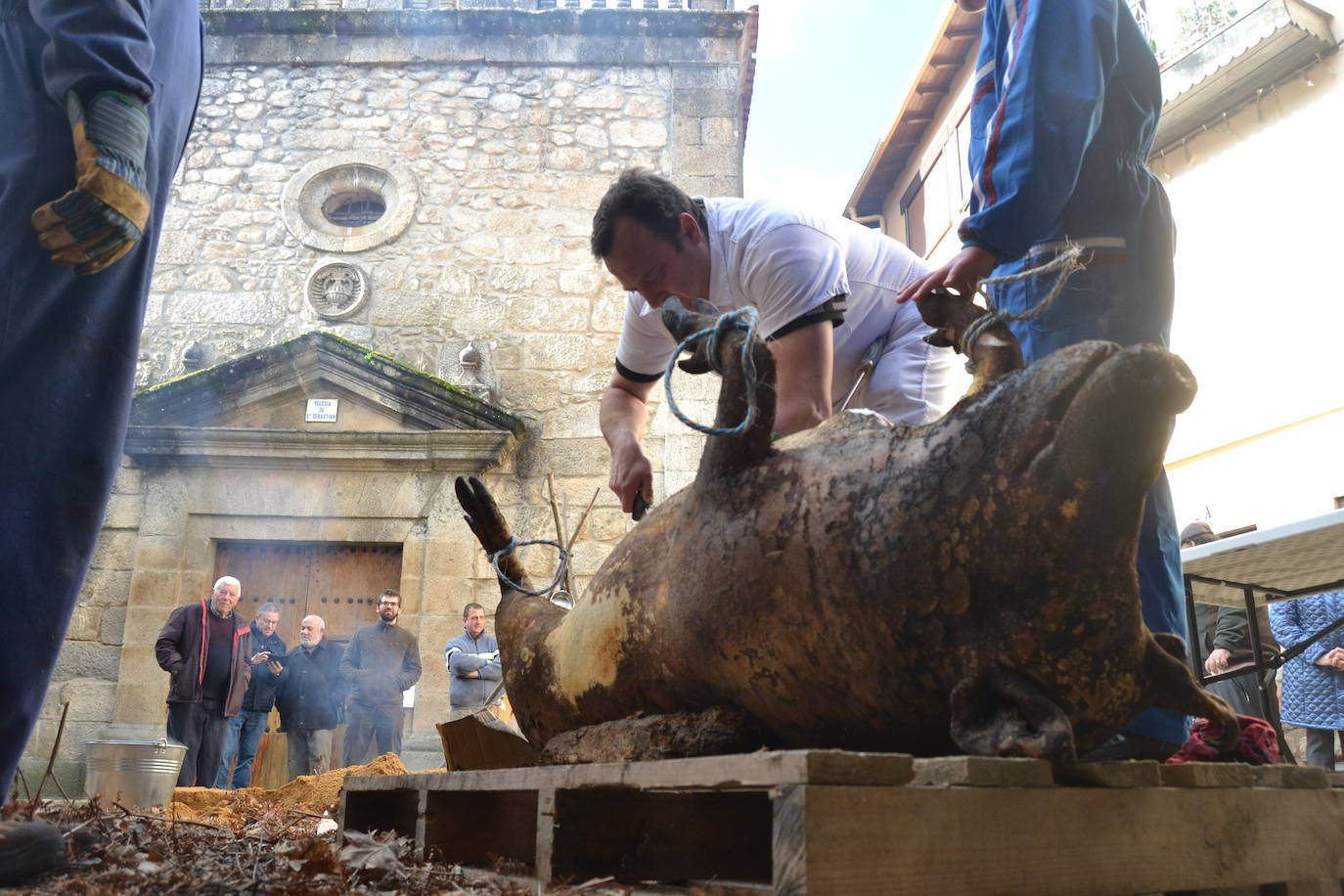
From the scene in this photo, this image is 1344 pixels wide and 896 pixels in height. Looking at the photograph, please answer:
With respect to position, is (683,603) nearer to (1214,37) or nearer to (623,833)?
Answer: (623,833)

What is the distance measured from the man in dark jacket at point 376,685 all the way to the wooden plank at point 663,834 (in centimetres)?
631

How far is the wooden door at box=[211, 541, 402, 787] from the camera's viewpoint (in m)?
8.45

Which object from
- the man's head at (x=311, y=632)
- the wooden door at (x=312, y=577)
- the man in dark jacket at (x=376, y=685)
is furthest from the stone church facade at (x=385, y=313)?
the man's head at (x=311, y=632)

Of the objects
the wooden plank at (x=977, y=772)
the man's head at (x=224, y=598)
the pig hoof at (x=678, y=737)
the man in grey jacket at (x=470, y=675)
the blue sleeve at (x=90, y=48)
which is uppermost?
the blue sleeve at (x=90, y=48)

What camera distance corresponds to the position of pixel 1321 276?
26.7ft

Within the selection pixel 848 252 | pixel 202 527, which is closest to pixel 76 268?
pixel 848 252

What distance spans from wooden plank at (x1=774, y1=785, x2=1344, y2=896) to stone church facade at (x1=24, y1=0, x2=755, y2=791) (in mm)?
6939

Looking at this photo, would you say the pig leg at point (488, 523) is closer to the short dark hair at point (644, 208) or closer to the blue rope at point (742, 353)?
the short dark hair at point (644, 208)

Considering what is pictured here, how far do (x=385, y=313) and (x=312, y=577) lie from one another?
2.46m

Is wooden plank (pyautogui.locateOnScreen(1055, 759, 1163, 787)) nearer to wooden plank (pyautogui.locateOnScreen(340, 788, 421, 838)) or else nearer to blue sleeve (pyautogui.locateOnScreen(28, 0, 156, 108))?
wooden plank (pyautogui.locateOnScreen(340, 788, 421, 838))

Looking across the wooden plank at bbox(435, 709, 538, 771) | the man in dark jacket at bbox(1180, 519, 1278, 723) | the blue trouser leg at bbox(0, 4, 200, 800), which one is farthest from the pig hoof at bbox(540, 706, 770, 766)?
the man in dark jacket at bbox(1180, 519, 1278, 723)

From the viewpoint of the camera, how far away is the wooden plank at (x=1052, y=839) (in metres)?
1.03

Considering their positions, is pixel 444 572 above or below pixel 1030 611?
above

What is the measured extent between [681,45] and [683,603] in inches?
356
